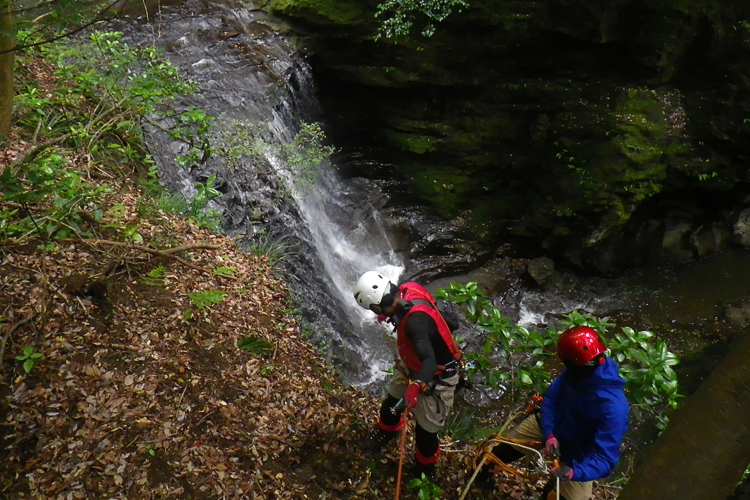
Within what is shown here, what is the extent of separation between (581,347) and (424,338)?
1036 mm

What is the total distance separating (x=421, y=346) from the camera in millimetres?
3520

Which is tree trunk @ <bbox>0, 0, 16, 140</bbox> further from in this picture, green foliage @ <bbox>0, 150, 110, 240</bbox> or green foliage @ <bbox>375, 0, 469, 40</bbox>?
green foliage @ <bbox>375, 0, 469, 40</bbox>

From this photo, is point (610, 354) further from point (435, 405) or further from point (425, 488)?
point (425, 488)

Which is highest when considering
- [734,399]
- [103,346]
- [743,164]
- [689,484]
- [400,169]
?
[734,399]

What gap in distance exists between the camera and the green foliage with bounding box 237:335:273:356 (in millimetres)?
4762

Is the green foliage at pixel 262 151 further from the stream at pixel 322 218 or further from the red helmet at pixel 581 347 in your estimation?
the red helmet at pixel 581 347

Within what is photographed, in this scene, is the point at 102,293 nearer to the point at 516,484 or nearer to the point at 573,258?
the point at 516,484

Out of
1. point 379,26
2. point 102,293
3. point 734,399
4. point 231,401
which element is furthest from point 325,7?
point 734,399

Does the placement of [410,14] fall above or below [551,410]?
above

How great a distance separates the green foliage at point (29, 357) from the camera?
3.65 meters

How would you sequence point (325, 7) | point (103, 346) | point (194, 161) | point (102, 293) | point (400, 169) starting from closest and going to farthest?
1. point (103, 346)
2. point (102, 293)
3. point (194, 161)
4. point (325, 7)
5. point (400, 169)

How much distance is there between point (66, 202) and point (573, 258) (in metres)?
8.71

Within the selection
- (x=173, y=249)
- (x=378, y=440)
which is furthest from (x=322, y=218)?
(x=378, y=440)

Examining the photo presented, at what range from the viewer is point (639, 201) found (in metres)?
9.21
